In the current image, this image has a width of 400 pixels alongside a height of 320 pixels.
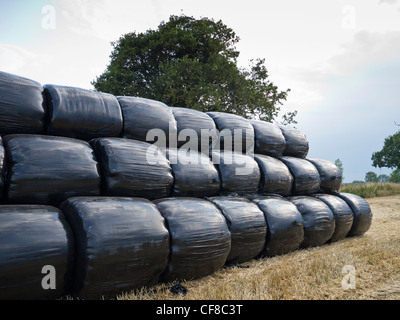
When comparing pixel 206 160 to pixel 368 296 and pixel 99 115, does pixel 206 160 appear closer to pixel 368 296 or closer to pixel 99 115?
pixel 99 115

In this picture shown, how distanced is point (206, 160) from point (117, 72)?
8436 millimetres

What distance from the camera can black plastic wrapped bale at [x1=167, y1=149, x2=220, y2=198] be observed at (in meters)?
2.22

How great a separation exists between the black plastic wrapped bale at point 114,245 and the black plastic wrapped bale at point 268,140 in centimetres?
183

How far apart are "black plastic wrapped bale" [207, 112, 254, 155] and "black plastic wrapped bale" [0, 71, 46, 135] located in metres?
1.66

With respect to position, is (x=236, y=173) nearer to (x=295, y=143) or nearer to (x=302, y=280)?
(x=302, y=280)

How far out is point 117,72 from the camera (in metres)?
9.71

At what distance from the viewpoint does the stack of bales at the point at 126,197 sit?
142 centimetres

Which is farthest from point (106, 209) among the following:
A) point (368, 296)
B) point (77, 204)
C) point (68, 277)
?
point (368, 296)

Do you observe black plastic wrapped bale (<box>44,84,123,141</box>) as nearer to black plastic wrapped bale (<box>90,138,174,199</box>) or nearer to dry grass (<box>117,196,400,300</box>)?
black plastic wrapped bale (<box>90,138,174,199</box>)

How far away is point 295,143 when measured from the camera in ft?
11.8

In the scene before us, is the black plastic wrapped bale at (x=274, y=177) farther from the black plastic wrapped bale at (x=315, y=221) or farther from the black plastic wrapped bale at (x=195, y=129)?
the black plastic wrapped bale at (x=195, y=129)

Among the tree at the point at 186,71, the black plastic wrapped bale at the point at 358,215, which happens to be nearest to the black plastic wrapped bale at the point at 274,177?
the black plastic wrapped bale at the point at 358,215

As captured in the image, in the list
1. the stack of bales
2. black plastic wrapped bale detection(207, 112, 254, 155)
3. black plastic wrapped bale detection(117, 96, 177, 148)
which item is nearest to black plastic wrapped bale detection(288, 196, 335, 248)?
the stack of bales

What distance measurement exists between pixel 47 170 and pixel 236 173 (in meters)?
1.60
